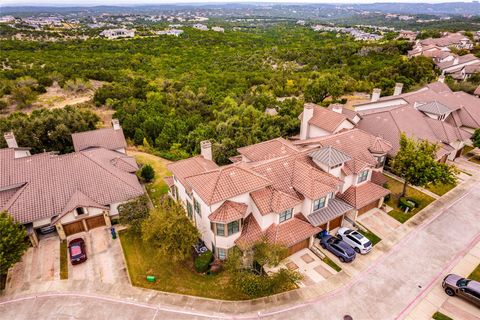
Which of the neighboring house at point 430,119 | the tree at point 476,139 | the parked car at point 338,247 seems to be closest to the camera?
the parked car at point 338,247

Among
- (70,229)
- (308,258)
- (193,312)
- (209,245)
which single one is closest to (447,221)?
(308,258)


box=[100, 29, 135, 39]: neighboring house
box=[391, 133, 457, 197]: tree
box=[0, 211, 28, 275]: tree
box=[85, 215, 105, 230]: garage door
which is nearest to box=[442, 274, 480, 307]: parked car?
box=[391, 133, 457, 197]: tree

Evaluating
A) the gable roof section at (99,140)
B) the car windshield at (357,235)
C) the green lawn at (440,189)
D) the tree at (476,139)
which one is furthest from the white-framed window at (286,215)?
the tree at (476,139)

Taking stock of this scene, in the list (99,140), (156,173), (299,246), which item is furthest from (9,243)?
(299,246)

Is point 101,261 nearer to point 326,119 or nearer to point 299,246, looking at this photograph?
point 299,246

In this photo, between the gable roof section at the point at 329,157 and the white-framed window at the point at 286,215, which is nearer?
the white-framed window at the point at 286,215

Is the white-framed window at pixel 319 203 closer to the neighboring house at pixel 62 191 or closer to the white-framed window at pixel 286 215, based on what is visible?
the white-framed window at pixel 286 215
